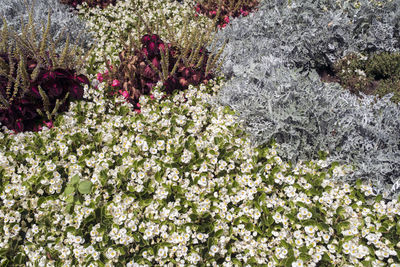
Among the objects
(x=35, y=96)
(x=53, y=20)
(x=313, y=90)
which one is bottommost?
(x=35, y=96)

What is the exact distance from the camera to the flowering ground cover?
2.99 meters

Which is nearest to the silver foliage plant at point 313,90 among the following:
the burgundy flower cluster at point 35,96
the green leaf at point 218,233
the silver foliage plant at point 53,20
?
the green leaf at point 218,233

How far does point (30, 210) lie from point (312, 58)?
5243 mm

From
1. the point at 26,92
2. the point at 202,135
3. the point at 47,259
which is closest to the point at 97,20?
the point at 26,92

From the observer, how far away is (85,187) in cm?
329

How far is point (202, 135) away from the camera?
13.4ft

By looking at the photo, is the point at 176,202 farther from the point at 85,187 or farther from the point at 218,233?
the point at 85,187

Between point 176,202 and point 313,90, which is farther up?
point 313,90

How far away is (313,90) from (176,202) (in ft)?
8.28

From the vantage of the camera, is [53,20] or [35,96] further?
[53,20]

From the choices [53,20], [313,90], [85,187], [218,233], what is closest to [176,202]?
[218,233]

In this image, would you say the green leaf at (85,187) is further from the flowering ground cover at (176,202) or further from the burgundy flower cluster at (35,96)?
the burgundy flower cluster at (35,96)

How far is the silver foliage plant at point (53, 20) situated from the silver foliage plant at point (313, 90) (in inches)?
119

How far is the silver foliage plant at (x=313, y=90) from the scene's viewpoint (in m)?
3.76
